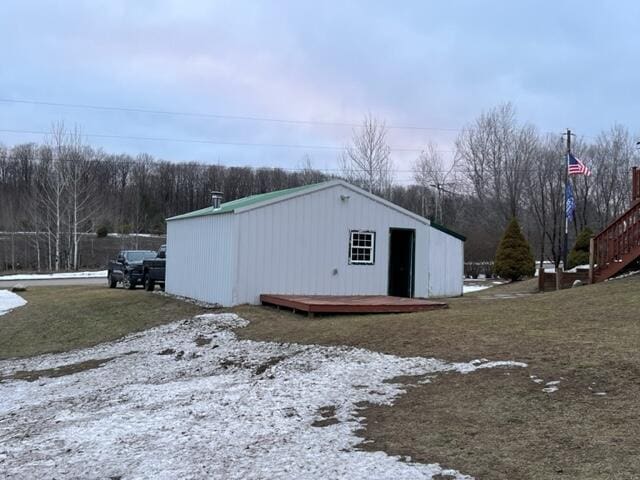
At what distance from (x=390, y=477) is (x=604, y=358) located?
3.97 m

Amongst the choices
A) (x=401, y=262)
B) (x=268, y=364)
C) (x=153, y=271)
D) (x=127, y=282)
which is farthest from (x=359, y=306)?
(x=127, y=282)

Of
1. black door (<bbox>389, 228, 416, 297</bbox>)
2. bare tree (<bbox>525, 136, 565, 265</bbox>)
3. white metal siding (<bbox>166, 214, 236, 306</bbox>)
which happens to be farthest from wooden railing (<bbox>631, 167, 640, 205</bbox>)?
bare tree (<bbox>525, 136, 565, 265</bbox>)

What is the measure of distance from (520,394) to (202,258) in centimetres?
1213

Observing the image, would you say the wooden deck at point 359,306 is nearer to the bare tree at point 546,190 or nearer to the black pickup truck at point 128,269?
the black pickup truck at point 128,269

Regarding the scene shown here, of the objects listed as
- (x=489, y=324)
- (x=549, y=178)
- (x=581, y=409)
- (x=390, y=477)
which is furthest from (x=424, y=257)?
(x=549, y=178)

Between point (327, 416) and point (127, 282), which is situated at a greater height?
point (127, 282)

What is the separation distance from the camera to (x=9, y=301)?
2314 cm

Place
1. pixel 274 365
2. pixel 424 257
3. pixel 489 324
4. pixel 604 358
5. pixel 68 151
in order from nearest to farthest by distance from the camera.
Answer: pixel 604 358 → pixel 274 365 → pixel 489 324 → pixel 424 257 → pixel 68 151

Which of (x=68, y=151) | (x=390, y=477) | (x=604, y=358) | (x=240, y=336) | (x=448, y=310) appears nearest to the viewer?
(x=390, y=477)

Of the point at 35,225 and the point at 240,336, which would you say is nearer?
the point at 240,336

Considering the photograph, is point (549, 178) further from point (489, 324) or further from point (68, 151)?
point (489, 324)

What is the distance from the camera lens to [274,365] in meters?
9.15

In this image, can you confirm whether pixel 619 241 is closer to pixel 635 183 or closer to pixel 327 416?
pixel 635 183

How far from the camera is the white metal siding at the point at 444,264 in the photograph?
19016 millimetres
